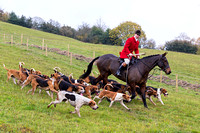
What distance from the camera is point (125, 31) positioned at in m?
52.5

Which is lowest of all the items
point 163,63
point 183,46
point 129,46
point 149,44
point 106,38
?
point 163,63

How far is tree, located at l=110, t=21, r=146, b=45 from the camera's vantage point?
169 feet

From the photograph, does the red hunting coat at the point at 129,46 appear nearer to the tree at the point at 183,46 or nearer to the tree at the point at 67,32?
the tree at the point at 183,46

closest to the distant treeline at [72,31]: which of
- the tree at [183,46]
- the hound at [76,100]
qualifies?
the tree at [183,46]

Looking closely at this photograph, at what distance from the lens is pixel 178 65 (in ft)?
91.5

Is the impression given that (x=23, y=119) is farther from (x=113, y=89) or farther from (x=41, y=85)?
(x=113, y=89)

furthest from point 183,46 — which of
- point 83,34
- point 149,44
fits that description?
point 83,34

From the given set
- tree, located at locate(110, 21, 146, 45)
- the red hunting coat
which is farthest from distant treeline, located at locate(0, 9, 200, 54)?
the red hunting coat

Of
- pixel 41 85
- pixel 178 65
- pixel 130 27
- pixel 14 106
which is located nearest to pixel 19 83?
pixel 41 85

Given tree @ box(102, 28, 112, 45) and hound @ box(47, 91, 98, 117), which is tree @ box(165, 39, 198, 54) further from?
hound @ box(47, 91, 98, 117)

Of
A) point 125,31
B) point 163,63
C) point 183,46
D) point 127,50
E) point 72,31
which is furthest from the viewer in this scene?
point 72,31

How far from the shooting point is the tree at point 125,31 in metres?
51.4

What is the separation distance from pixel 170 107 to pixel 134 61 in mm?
2723

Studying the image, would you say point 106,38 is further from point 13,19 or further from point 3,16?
point 3,16
